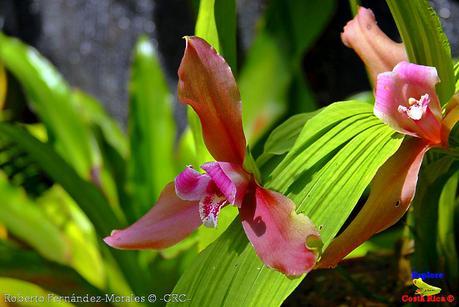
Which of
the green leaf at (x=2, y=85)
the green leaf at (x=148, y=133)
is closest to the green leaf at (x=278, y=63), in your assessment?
the green leaf at (x=148, y=133)

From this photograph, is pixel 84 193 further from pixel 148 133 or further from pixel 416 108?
pixel 416 108

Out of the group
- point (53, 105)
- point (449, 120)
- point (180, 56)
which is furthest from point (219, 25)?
point (180, 56)

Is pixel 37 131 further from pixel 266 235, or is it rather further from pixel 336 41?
pixel 266 235

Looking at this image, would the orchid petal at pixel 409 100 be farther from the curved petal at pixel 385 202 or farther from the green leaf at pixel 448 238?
the green leaf at pixel 448 238

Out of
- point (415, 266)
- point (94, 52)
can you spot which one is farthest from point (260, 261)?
point (94, 52)

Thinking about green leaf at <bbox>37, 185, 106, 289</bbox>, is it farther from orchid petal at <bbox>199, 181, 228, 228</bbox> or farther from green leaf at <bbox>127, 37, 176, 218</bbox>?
orchid petal at <bbox>199, 181, 228, 228</bbox>
